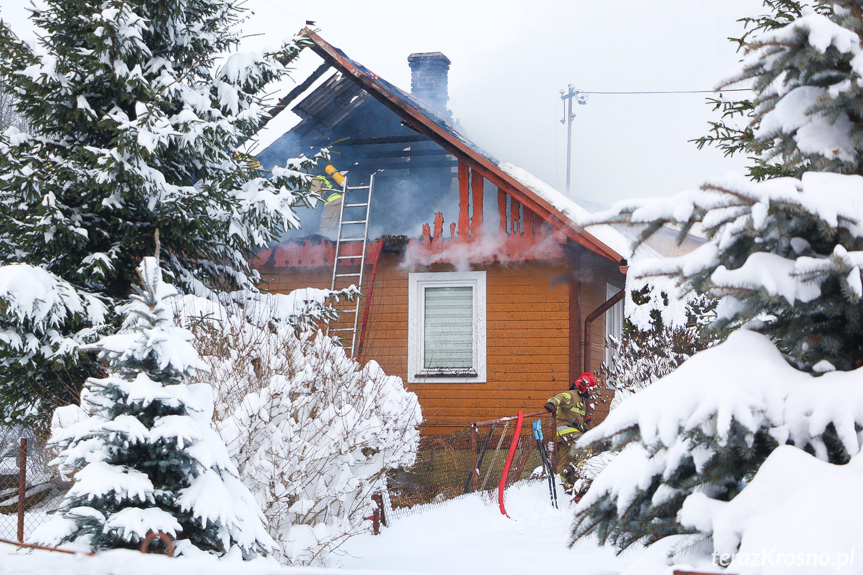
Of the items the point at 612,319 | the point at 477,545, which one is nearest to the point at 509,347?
the point at 612,319

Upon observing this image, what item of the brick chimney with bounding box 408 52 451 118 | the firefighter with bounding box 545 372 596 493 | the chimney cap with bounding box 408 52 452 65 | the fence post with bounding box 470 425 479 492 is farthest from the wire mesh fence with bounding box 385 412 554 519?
the chimney cap with bounding box 408 52 452 65

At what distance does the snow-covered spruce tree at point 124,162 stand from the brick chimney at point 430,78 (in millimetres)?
8237

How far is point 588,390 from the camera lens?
10156mm

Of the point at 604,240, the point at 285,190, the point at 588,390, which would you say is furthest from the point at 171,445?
the point at 604,240

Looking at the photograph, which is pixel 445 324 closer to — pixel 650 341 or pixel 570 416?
pixel 570 416

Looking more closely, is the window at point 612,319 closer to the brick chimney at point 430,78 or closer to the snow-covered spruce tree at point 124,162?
the brick chimney at point 430,78

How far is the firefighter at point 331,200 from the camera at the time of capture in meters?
13.8

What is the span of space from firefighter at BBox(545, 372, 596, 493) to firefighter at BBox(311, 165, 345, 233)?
5525 mm

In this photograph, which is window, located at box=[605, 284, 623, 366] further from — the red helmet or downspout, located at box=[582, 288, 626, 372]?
the red helmet

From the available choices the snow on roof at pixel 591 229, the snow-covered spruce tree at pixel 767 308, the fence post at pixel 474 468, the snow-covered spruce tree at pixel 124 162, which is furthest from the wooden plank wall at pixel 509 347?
the snow-covered spruce tree at pixel 767 308

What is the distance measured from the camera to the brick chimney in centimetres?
1791

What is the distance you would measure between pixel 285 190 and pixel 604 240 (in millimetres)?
5160

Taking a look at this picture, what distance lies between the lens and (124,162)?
816 centimetres

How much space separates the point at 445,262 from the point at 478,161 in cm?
183
